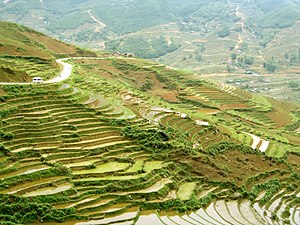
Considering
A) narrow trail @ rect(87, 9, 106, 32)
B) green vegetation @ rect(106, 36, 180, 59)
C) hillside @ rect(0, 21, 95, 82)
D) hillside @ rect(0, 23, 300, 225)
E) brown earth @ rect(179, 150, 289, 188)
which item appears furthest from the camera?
narrow trail @ rect(87, 9, 106, 32)

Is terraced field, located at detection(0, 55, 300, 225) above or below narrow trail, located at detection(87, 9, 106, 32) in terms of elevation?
below

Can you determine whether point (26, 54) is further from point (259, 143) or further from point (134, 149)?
point (259, 143)

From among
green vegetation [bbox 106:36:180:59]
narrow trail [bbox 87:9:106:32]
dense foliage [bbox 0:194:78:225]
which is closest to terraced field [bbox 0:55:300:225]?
dense foliage [bbox 0:194:78:225]

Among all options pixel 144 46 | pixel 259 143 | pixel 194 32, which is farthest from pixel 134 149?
pixel 194 32

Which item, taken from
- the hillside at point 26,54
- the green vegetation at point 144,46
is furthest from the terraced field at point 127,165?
the green vegetation at point 144,46

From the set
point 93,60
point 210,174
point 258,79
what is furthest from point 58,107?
point 258,79

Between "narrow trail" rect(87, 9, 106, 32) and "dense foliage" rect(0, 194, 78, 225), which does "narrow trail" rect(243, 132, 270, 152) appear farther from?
"narrow trail" rect(87, 9, 106, 32)
